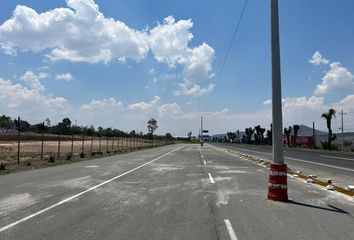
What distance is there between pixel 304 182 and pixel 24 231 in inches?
496

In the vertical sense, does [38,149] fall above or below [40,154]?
above

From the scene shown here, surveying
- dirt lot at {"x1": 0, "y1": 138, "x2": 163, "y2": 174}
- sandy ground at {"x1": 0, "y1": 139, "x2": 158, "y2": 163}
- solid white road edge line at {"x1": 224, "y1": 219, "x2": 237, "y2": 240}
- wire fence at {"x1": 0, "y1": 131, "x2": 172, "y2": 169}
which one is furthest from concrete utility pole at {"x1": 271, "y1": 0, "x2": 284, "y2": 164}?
sandy ground at {"x1": 0, "y1": 139, "x2": 158, "y2": 163}

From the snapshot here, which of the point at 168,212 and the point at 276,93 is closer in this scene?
the point at 168,212

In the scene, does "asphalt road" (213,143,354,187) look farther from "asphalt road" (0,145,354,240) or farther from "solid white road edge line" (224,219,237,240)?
"solid white road edge line" (224,219,237,240)

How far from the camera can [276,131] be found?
12.4m

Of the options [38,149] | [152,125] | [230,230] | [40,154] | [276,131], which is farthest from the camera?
[152,125]

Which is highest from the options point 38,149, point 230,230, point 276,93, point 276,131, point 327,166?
point 276,93

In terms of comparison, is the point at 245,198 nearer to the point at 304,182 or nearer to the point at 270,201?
the point at 270,201

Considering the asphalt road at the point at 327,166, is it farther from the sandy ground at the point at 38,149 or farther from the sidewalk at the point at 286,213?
the sandy ground at the point at 38,149

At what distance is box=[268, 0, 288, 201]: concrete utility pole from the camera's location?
11.8 m

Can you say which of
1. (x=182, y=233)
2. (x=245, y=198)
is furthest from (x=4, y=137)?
(x=182, y=233)

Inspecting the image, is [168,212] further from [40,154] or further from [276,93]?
[40,154]

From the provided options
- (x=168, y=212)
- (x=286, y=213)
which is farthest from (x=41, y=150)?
(x=286, y=213)

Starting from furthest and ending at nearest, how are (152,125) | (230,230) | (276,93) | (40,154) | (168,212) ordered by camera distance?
(152,125) < (40,154) < (276,93) < (168,212) < (230,230)
